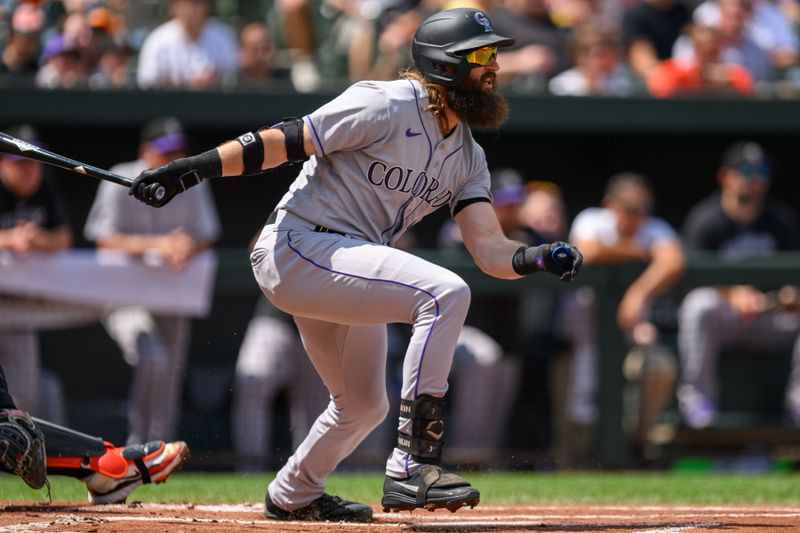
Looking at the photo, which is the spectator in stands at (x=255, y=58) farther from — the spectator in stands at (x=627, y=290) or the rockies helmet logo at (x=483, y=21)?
the rockies helmet logo at (x=483, y=21)

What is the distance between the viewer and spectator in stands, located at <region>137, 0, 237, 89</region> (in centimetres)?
915

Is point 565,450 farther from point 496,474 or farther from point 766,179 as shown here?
point 766,179

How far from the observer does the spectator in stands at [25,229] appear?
7.23 meters

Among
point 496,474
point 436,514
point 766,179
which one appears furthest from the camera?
point 766,179

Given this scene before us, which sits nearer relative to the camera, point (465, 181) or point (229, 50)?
point (465, 181)

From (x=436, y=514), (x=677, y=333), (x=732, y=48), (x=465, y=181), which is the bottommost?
(x=677, y=333)

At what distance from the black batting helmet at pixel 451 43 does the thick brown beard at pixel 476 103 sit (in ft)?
0.17

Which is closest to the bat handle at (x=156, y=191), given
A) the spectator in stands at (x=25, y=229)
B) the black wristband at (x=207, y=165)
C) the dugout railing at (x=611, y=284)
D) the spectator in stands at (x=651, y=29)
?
the black wristband at (x=207, y=165)

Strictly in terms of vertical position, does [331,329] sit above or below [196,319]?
above

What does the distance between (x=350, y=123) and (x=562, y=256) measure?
2.68 feet

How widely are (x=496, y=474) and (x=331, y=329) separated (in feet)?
10.2

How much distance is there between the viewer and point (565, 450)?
7.76 meters

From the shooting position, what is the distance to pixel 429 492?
403 centimetres

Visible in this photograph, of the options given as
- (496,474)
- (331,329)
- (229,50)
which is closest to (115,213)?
(229,50)
